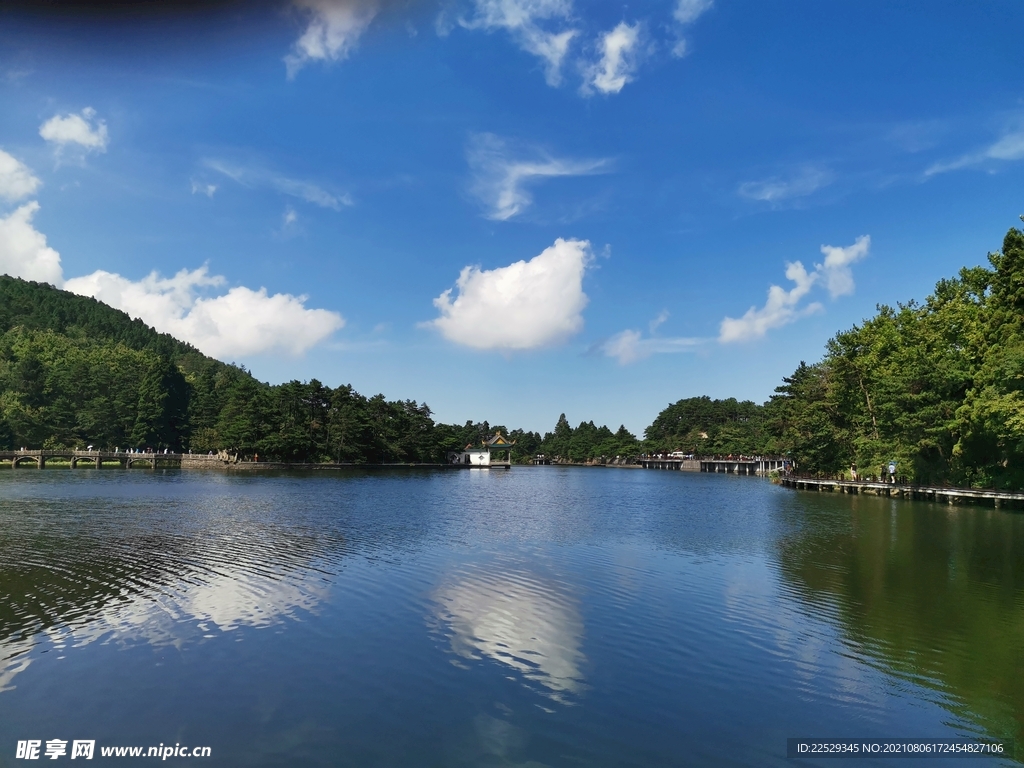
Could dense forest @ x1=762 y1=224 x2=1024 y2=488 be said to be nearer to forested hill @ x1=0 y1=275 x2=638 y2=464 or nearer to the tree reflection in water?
the tree reflection in water

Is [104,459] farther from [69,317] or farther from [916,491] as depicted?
[69,317]

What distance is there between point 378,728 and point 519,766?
1897 millimetres

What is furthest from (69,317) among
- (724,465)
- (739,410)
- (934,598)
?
(934,598)

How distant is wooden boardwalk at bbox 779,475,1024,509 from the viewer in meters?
37.6

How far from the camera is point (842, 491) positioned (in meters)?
55.9

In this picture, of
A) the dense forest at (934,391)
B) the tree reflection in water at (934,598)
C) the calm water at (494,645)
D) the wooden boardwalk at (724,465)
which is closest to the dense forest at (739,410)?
the dense forest at (934,391)

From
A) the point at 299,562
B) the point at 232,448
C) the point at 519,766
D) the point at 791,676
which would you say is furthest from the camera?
the point at 232,448

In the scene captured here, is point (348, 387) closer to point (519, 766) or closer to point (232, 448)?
point (232, 448)

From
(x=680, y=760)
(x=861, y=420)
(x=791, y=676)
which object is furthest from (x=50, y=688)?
(x=861, y=420)

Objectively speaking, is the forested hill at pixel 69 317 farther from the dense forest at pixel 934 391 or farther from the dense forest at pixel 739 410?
the dense forest at pixel 934 391

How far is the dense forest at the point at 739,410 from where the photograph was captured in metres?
38.2

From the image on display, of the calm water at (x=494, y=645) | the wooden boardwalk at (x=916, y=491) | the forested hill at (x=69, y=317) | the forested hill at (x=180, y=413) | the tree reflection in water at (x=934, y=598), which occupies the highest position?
the forested hill at (x=69, y=317)

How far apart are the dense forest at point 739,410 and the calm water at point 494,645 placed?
2117cm

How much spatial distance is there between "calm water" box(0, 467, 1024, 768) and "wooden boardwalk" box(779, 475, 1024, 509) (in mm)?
19378
